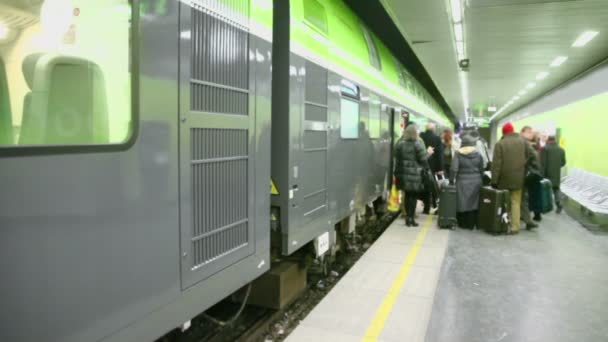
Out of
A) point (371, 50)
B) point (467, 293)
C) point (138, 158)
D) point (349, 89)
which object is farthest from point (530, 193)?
point (138, 158)

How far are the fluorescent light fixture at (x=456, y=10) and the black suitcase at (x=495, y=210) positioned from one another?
3.30 metres

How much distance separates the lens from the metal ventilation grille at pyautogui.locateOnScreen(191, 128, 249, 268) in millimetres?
2443

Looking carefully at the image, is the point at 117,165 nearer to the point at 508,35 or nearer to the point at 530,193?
the point at 530,193

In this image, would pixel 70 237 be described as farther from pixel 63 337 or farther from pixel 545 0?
pixel 545 0

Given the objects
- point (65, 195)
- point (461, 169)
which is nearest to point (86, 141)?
point (65, 195)

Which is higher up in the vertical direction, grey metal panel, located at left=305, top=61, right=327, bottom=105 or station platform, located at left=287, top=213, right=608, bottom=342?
grey metal panel, located at left=305, top=61, right=327, bottom=105

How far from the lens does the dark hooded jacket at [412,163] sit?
7.60 meters

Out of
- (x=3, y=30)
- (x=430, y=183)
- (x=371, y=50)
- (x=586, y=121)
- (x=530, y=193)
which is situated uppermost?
(x=371, y=50)

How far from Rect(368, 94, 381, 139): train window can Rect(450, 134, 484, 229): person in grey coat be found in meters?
1.70

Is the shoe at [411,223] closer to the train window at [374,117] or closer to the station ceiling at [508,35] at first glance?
the train window at [374,117]

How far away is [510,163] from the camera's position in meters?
7.25

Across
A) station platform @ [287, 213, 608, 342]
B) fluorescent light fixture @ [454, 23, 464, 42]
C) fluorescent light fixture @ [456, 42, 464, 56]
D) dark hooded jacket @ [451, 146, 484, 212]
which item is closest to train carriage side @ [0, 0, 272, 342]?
station platform @ [287, 213, 608, 342]

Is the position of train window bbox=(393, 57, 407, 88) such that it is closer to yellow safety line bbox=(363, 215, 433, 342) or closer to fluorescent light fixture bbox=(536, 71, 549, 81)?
yellow safety line bbox=(363, 215, 433, 342)

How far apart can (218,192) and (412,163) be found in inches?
217
